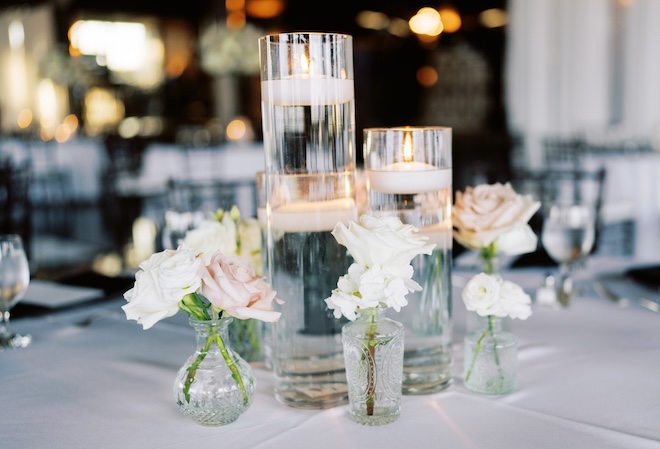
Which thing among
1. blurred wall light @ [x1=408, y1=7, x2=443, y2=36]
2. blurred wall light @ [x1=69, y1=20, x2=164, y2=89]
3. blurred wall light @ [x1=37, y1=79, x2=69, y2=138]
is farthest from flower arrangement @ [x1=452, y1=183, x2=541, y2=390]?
blurred wall light @ [x1=37, y1=79, x2=69, y2=138]

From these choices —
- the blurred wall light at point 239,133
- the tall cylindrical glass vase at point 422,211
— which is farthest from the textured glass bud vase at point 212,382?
the blurred wall light at point 239,133

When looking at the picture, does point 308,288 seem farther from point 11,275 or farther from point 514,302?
point 11,275

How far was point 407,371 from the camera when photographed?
0.95 m

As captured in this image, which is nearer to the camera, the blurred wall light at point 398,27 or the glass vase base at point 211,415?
the glass vase base at point 211,415

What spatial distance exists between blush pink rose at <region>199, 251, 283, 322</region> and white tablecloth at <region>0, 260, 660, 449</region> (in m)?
0.16

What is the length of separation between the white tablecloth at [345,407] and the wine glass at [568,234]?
169mm

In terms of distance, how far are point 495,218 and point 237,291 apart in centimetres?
44

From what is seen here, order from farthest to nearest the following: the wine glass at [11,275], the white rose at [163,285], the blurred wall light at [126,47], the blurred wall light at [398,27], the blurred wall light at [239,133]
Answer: the blurred wall light at [126,47] → the blurred wall light at [398,27] → the blurred wall light at [239,133] → the wine glass at [11,275] → the white rose at [163,285]

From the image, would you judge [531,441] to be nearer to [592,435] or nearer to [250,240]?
[592,435]

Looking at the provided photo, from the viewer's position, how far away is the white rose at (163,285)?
766 mm

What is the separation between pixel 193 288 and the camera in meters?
0.78

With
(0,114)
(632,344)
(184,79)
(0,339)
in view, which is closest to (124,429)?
(0,339)

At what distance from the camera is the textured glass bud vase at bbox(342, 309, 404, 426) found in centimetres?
82

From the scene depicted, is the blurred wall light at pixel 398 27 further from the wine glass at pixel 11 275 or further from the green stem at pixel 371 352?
the green stem at pixel 371 352
